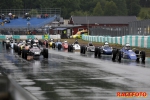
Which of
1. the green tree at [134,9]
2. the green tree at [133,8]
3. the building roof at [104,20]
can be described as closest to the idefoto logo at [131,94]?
the building roof at [104,20]

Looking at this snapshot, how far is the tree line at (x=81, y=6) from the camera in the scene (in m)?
145

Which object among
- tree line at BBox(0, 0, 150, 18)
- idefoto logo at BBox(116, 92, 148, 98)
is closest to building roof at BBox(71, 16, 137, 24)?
tree line at BBox(0, 0, 150, 18)

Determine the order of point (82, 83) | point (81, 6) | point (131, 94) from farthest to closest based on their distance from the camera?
point (81, 6), point (82, 83), point (131, 94)

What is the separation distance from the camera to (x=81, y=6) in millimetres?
169500

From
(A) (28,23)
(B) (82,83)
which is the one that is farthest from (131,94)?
(A) (28,23)

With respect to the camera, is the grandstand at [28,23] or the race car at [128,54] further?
the grandstand at [28,23]

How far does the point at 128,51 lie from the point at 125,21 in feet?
288

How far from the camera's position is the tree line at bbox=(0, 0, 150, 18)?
145 metres

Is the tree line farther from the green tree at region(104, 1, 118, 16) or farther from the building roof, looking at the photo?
the building roof

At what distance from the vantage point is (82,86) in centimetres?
1705

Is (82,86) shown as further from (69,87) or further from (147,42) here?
(147,42)

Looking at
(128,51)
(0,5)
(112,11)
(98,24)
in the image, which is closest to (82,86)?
(128,51)

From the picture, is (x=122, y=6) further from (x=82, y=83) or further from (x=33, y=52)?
(x=82, y=83)

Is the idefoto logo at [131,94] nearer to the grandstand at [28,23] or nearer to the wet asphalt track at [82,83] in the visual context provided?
the wet asphalt track at [82,83]
